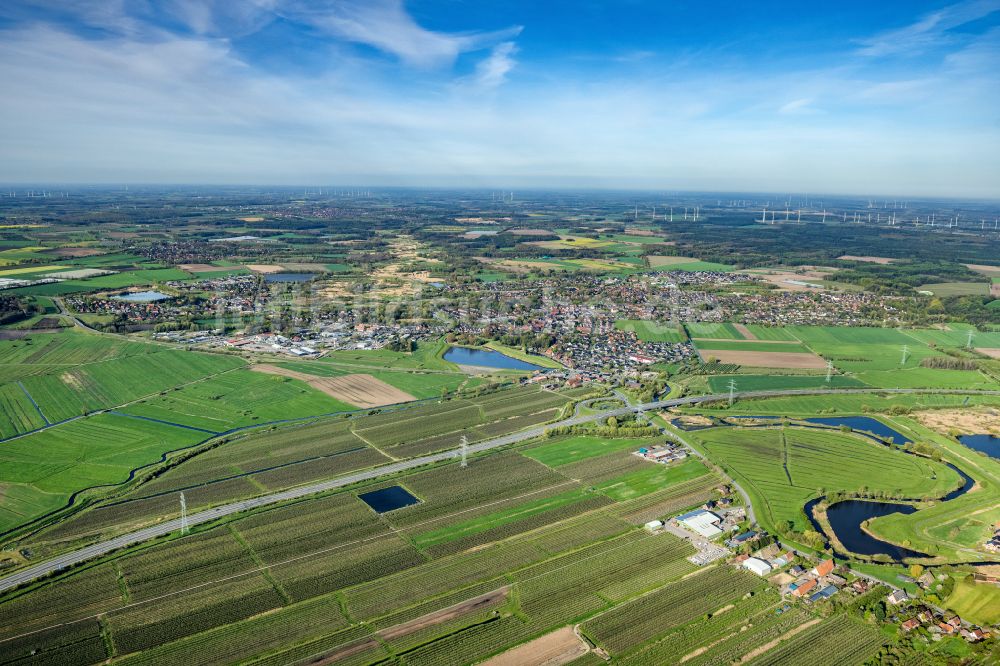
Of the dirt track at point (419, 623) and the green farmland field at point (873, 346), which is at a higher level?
the green farmland field at point (873, 346)

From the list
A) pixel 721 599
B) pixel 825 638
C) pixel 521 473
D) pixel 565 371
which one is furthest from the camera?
pixel 565 371

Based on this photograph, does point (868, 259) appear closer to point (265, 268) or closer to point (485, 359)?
point (485, 359)

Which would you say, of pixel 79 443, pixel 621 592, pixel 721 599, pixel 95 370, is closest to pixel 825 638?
pixel 721 599

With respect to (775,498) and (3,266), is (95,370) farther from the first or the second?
(3,266)

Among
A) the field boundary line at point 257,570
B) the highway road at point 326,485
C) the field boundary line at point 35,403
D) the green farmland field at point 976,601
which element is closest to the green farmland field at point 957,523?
the green farmland field at point 976,601

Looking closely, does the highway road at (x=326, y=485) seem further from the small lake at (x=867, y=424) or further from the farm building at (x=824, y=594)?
the farm building at (x=824, y=594)

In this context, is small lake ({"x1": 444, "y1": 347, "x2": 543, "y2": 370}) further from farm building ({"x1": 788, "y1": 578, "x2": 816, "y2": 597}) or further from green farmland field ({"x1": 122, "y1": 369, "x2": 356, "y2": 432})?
farm building ({"x1": 788, "y1": 578, "x2": 816, "y2": 597})
